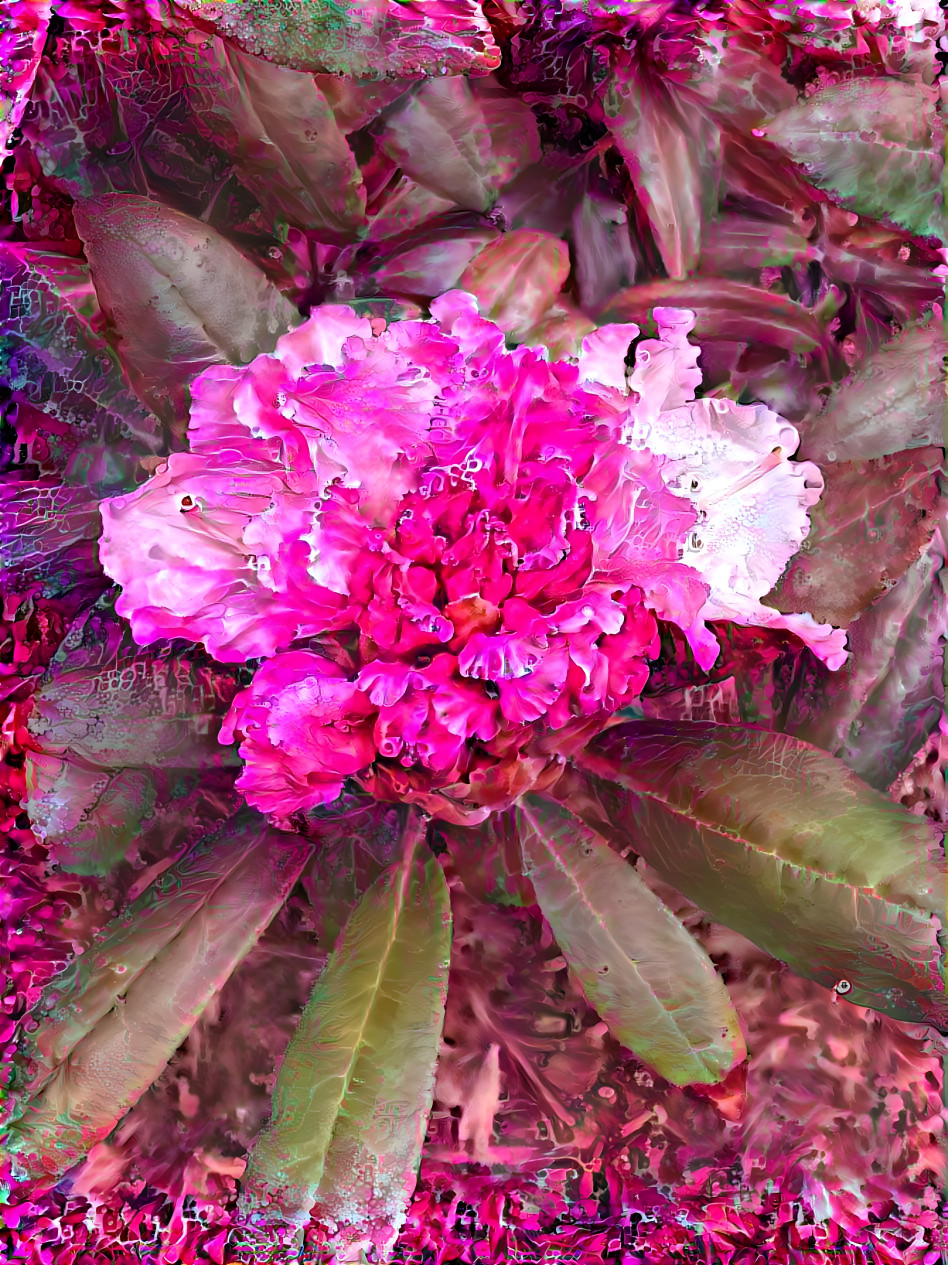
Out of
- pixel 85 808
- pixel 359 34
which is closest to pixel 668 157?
pixel 359 34

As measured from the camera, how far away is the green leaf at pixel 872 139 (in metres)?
0.58

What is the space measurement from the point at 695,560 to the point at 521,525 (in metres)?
0.11

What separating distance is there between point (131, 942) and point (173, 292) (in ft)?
1.17

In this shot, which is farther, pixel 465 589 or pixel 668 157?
pixel 668 157

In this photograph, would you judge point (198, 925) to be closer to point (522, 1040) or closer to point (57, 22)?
point (522, 1040)

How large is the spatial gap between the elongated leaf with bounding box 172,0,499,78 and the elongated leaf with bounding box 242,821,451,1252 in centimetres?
46

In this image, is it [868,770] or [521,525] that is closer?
[521,525]

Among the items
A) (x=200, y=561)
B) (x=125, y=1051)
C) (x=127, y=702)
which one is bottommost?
(x=125, y=1051)

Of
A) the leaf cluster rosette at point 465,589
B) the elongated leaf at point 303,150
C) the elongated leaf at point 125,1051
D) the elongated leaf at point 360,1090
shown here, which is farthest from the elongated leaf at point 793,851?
the elongated leaf at point 303,150

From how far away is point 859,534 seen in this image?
60 centimetres

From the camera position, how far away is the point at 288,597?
50 cm

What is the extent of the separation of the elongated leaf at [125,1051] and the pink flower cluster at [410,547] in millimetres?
101

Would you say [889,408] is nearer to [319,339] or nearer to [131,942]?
[319,339]

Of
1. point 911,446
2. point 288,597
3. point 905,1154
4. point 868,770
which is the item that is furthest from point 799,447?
point 905,1154
